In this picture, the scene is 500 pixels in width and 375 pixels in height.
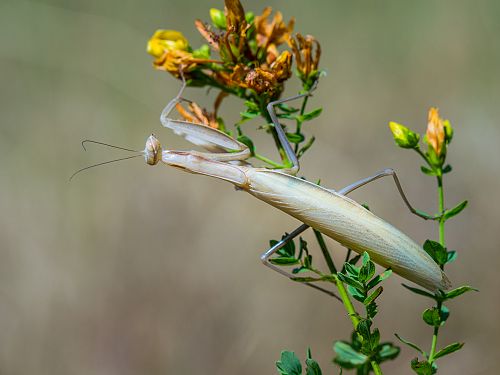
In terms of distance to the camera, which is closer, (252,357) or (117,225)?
(252,357)

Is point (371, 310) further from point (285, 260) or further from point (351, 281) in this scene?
point (285, 260)

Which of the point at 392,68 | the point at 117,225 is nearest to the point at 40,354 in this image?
the point at 117,225

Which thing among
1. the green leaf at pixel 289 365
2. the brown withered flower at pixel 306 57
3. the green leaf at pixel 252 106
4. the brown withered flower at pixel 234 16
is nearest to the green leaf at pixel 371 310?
the green leaf at pixel 289 365

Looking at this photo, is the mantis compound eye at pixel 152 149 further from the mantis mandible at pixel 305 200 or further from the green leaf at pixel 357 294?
the green leaf at pixel 357 294

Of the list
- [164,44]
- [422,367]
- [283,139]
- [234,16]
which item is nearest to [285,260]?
[283,139]

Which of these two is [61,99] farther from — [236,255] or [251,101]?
[251,101]

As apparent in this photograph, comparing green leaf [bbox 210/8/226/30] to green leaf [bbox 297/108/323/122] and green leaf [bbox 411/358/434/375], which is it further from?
green leaf [bbox 411/358/434/375]

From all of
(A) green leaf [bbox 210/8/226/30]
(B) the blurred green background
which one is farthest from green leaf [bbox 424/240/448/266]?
(B) the blurred green background
